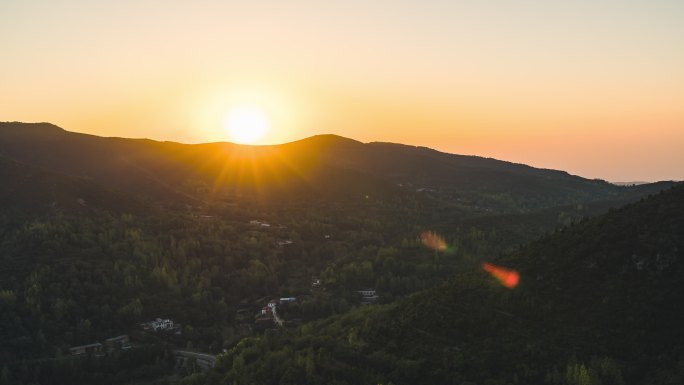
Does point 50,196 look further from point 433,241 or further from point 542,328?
point 542,328

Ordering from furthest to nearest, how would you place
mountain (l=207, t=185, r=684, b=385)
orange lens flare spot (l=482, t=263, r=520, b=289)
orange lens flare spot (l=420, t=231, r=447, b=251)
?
orange lens flare spot (l=420, t=231, r=447, b=251) < orange lens flare spot (l=482, t=263, r=520, b=289) < mountain (l=207, t=185, r=684, b=385)

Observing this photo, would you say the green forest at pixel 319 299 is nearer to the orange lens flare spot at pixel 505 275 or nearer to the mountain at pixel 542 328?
the mountain at pixel 542 328

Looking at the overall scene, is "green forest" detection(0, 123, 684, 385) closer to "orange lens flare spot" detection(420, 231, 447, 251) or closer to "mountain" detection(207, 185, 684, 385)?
"mountain" detection(207, 185, 684, 385)

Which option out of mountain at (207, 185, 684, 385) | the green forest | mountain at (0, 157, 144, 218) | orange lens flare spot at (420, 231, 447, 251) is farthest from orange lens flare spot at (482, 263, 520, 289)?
mountain at (0, 157, 144, 218)

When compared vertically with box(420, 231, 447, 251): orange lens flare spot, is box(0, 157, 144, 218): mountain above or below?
above

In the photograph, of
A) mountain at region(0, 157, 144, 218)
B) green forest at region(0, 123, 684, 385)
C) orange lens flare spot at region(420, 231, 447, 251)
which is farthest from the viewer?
orange lens flare spot at region(420, 231, 447, 251)

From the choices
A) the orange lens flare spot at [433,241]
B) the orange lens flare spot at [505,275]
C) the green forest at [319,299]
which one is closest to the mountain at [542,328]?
the green forest at [319,299]

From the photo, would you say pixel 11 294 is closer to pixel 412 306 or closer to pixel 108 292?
pixel 108 292
